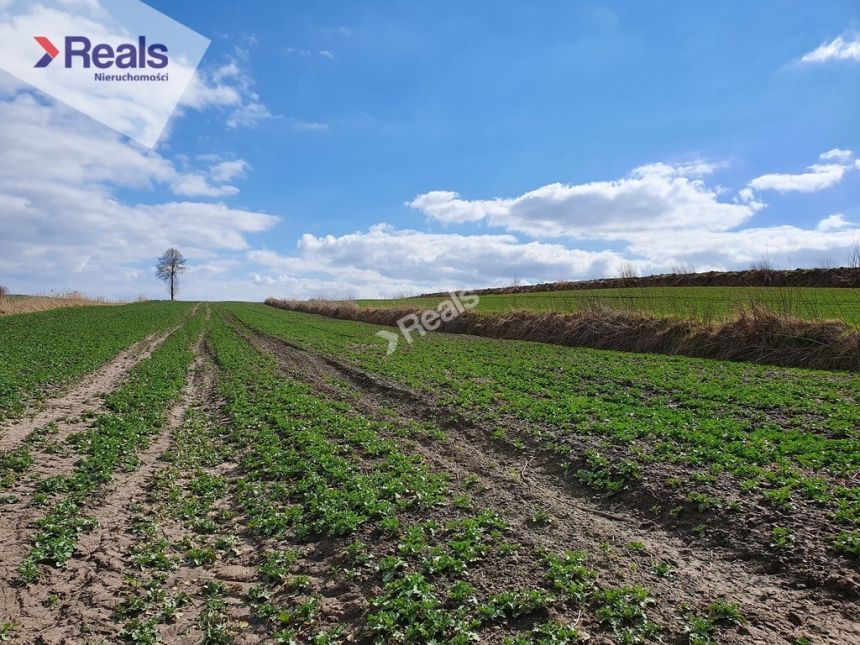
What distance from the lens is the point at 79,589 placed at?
6023 millimetres

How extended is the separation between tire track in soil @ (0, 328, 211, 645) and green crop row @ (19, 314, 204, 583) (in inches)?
6.4

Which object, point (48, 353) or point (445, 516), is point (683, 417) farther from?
point (48, 353)

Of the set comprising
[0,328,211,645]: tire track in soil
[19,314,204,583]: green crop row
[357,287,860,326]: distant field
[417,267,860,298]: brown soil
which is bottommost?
[0,328,211,645]: tire track in soil

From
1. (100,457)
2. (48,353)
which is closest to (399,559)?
(100,457)

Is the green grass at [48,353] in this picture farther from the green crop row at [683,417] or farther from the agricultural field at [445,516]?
the green crop row at [683,417]

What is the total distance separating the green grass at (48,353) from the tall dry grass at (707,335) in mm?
23615

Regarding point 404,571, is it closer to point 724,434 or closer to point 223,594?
point 223,594

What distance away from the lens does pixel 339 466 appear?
31.9 ft

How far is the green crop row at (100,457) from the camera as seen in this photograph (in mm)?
6873

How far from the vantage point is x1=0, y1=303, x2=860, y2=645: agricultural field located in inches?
214

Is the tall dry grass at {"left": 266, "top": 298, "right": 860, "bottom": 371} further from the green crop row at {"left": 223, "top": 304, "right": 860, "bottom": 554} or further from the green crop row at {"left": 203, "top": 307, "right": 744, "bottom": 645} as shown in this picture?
the green crop row at {"left": 203, "top": 307, "right": 744, "bottom": 645}

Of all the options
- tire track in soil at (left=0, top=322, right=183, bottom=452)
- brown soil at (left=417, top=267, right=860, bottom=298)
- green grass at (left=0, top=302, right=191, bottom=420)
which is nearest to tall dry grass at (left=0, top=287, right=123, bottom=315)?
green grass at (left=0, top=302, right=191, bottom=420)

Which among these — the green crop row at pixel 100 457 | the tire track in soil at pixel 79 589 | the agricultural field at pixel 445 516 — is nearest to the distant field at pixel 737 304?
the agricultural field at pixel 445 516

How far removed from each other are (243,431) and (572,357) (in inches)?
570
